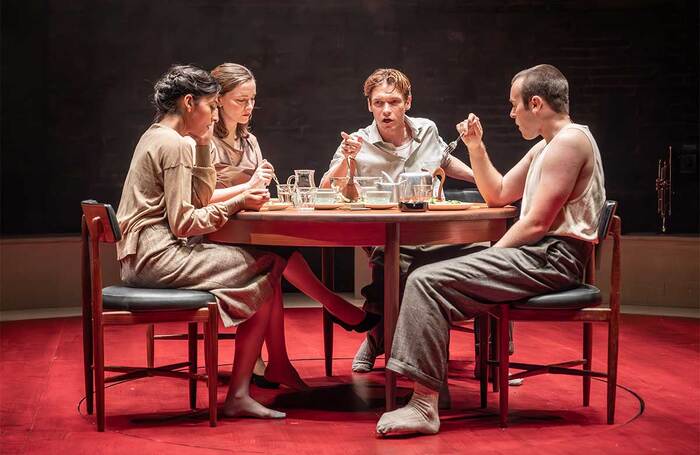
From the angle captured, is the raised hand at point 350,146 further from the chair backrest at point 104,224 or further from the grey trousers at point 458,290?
the chair backrest at point 104,224

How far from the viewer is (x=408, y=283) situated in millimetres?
3557

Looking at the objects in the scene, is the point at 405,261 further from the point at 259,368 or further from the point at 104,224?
the point at 104,224

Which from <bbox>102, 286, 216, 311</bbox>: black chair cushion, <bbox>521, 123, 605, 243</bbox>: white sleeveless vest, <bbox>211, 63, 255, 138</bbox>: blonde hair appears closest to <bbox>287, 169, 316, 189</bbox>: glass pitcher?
<bbox>211, 63, 255, 138</bbox>: blonde hair

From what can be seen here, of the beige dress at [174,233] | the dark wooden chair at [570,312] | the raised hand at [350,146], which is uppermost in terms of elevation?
the raised hand at [350,146]

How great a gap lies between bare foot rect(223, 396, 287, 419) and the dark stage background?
3.48m

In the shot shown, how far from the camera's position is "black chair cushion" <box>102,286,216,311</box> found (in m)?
3.53

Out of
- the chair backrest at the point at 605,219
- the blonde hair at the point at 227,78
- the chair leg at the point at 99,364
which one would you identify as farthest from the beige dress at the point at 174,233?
the chair backrest at the point at 605,219

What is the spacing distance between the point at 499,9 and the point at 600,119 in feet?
3.49

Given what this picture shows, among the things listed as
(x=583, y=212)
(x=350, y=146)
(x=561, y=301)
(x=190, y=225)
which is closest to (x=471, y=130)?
(x=350, y=146)

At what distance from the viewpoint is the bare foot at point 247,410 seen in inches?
150

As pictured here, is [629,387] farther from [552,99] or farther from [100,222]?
[100,222]

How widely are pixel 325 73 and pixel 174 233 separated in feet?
12.0

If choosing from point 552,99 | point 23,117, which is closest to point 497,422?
point 552,99

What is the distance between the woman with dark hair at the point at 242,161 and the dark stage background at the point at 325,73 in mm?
2512
